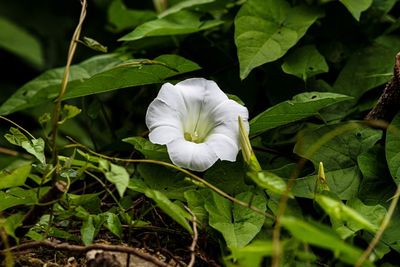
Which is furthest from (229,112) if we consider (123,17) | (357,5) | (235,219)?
(123,17)

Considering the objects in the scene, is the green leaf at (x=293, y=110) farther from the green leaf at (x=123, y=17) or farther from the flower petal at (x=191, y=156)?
the green leaf at (x=123, y=17)

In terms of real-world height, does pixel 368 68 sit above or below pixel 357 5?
below

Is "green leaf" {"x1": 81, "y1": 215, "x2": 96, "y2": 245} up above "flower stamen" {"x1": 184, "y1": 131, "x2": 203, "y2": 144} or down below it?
below

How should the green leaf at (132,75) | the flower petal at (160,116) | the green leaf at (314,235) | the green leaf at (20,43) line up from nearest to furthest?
the green leaf at (314,235)
the flower petal at (160,116)
the green leaf at (132,75)
the green leaf at (20,43)

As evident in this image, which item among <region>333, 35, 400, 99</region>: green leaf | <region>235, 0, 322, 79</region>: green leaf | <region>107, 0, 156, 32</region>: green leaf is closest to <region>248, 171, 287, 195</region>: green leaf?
<region>235, 0, 322, 79</region>: green leaf

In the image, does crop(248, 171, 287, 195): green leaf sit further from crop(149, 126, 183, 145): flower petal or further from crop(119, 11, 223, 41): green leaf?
crop(119, 11, 223, 41): green leaf

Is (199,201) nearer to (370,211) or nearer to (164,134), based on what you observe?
(164,134)

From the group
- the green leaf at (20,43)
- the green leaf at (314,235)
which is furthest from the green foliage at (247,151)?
the green leaf at (20,43)
